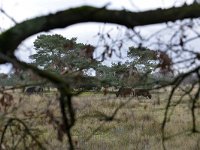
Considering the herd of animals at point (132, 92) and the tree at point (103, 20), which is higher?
the tree at point (103, 20)

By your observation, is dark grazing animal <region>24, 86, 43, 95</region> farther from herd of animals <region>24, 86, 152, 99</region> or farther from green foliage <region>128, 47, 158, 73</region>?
green foliage <region>128, 47, 158, 73</region>

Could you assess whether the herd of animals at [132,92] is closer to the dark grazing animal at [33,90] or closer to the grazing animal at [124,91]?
the grazing animal at [124,91]

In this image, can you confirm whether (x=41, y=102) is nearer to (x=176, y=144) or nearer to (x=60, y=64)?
(x=60, y=64)

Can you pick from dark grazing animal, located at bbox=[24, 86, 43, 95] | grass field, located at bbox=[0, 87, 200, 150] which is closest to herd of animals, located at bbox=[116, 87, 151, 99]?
grass field, located at bbox=[0, 87, 200, 150]

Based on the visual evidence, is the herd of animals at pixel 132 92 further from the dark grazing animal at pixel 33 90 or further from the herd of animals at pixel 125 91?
the dark grazing animal at pixel 33 90

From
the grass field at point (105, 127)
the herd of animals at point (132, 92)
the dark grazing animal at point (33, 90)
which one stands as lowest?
the grass field at point (105, 127)

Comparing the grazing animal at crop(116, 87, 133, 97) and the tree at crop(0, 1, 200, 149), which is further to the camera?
the grazing animal at crop(116, 87, 133, 97)

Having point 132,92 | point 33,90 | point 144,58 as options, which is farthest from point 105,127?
point 33,90

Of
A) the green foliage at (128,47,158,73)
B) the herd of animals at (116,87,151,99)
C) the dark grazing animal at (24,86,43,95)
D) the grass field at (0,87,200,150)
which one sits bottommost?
the grass field at (0,87,200,150)

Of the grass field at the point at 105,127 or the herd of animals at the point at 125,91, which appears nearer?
the herd of animals at the point at 125,91

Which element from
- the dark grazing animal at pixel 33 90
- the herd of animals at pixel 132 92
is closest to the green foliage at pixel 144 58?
the herd of animals at pixel 132 92

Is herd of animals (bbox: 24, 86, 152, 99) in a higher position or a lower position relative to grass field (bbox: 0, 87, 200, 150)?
higher

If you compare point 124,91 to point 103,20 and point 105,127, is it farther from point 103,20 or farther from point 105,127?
point 105,127

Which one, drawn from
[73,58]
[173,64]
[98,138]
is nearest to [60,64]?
[73,58]
